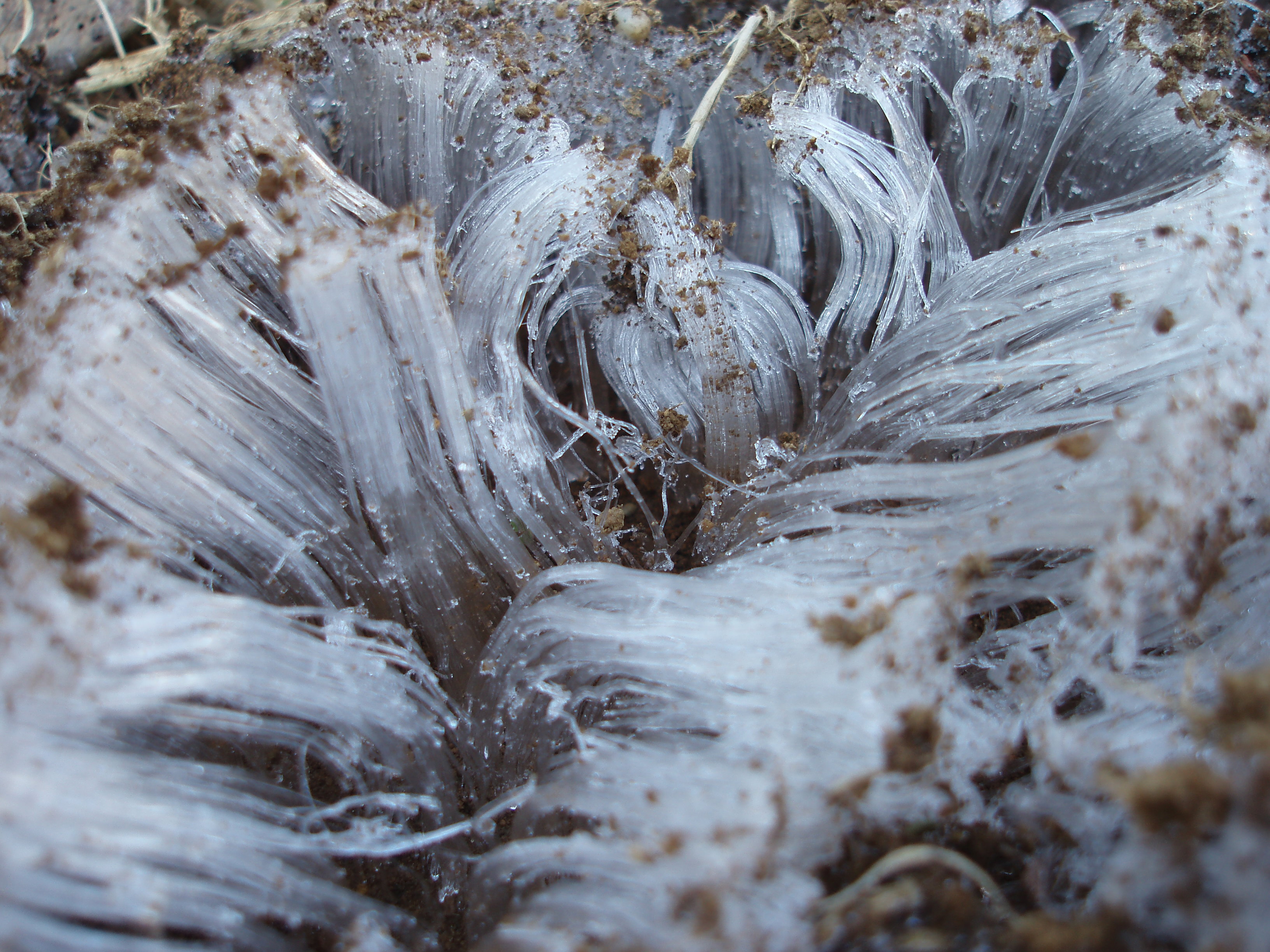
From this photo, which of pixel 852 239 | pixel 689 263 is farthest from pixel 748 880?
pixel 852 239

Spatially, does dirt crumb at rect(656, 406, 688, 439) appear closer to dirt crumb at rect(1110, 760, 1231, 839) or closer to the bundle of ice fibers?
the bundle of ice fibers

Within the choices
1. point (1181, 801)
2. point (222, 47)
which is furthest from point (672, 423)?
point (222, 47)

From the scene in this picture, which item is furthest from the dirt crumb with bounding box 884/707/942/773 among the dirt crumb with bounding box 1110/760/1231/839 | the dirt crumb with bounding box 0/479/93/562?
the dirt crumb with bounding box 0/479/93/562

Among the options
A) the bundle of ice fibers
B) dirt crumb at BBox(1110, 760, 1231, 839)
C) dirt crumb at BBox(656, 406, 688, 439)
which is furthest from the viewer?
dirt crumb at BBox(656, 406, 688, 439)

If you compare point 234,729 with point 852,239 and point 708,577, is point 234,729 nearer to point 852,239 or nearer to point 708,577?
point 708,577

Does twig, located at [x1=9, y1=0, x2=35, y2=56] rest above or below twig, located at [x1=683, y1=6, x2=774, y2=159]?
above

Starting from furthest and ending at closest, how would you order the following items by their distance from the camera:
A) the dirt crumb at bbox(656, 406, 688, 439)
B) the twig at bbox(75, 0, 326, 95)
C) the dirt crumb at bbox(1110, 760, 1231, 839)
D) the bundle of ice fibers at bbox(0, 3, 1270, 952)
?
1. the twig at bbox(75, 0, 326, 95)
2. the dirt crumb at bbox(656, 406, 688, 439)
3. the bundle of ice fibers at bbox(0, 3, 1270, 952)
4. the dirt crumb at bbox(1110, 760, 1231, 839)

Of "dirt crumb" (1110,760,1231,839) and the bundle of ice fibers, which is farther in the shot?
the bundle of ice fibers

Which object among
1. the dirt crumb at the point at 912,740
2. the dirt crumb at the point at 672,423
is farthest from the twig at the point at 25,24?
the dirt crumb at the point at 912,740

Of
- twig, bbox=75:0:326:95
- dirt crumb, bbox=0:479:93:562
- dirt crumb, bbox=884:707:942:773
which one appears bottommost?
dirt crumb, bbox=884:707:942:773
